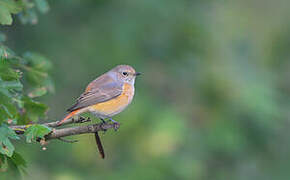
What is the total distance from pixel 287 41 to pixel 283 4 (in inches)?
107

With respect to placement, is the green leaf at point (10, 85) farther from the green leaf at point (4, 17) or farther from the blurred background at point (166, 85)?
the blurred background at point (166, 85)

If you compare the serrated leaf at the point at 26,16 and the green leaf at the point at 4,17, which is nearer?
the green leaf at the point at 4,17

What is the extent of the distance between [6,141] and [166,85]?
21.0 feet

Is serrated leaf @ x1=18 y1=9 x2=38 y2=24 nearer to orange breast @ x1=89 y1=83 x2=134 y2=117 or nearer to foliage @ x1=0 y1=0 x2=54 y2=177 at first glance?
foliage @ x1=0 y1=0 x2=54 y2=177

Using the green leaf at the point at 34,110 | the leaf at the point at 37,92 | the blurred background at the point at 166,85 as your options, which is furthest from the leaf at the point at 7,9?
the blurred background at the point at 166,85

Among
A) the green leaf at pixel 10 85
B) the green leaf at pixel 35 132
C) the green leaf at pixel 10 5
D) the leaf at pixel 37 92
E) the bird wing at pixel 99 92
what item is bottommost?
the green leaf at pixel 35 132

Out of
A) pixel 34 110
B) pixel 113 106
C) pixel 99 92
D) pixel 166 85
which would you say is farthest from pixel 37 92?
pixel 166 85

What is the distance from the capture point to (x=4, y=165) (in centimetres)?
368

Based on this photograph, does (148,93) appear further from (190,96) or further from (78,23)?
(78,23)

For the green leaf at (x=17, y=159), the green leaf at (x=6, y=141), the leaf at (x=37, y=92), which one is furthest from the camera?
the leaf at (x=37, y=92)

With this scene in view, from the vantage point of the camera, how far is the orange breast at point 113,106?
509 cm

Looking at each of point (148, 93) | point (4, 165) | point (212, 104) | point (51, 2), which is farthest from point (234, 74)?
point (4, 165)

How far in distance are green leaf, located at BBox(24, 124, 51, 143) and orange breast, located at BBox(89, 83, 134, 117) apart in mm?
1501

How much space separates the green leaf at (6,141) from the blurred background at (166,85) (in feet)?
11.6
